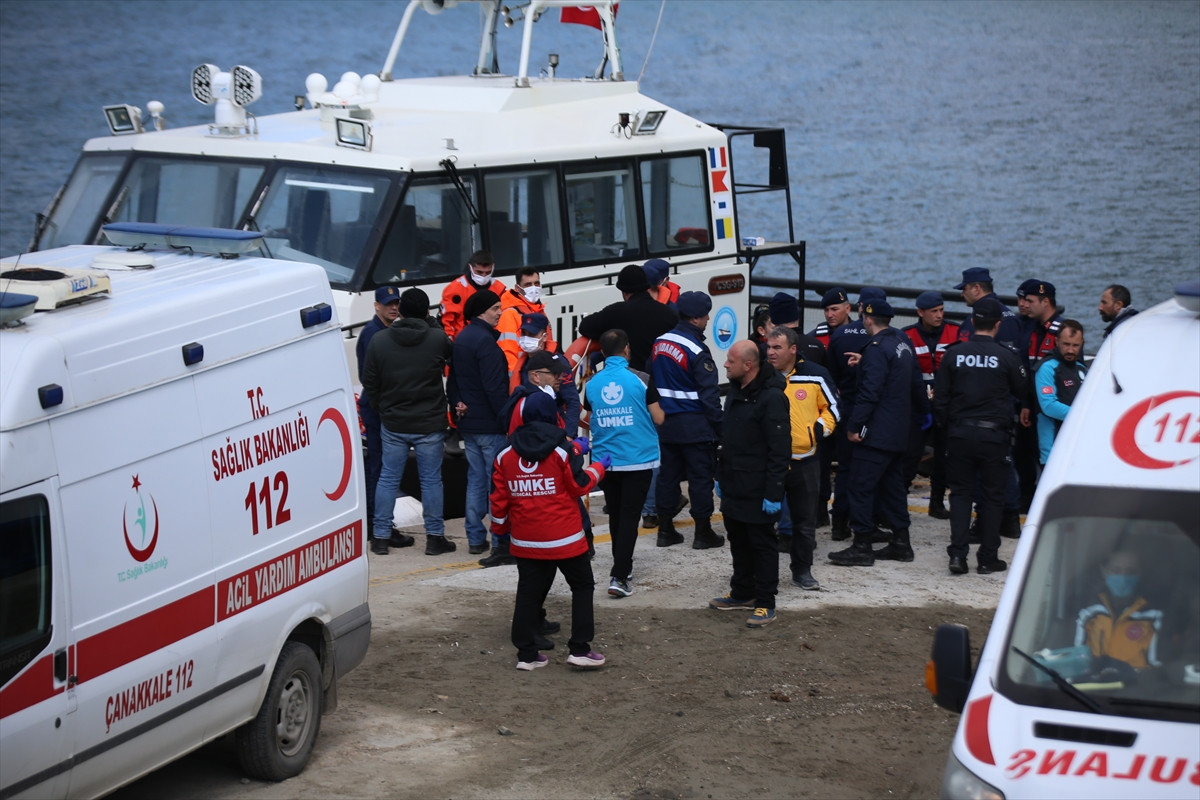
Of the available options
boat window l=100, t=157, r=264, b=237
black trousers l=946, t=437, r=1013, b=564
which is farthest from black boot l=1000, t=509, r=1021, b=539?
boat window l=100, t=157, r=264, b=237

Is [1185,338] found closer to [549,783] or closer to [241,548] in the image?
[549,783]

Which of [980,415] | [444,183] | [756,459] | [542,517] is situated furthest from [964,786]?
[444,183]

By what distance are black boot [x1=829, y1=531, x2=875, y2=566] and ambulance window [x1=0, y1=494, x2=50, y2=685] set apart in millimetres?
6291

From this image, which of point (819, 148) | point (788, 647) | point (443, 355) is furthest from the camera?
point (819, 148)

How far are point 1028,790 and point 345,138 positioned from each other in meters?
8.34

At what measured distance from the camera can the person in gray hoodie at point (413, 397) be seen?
9859mm

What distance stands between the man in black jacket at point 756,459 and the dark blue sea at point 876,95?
24297mm

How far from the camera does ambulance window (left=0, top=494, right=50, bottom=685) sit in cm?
491

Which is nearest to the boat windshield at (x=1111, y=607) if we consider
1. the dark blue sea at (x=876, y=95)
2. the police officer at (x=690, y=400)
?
the police officer at (x=690, y=400)

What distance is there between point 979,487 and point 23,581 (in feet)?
22.2

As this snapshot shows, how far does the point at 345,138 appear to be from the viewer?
11.4m

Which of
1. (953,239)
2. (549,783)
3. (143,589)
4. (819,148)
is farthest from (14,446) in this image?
(819,148)

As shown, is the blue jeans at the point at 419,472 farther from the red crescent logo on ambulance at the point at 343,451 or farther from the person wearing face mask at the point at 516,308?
the red crescent logo on ambulance at the point at 343,451

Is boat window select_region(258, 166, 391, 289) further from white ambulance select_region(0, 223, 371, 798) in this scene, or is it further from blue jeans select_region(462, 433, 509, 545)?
white ambulance select_region(0, 223, 371, 798)
